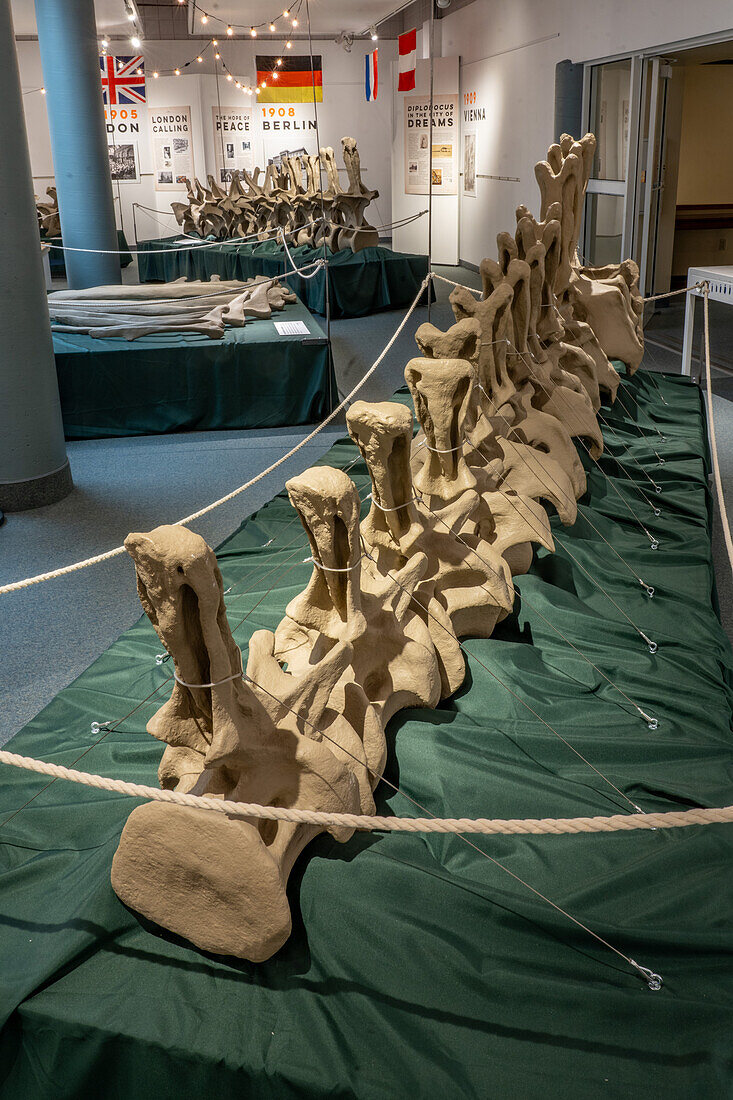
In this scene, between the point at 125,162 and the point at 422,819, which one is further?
the point at 125,162

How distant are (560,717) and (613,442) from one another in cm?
258

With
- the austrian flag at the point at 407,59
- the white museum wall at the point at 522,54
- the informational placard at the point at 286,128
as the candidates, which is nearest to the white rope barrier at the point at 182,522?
the informational placard at the point at 286,128

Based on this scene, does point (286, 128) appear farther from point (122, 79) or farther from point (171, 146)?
point (122, 79)

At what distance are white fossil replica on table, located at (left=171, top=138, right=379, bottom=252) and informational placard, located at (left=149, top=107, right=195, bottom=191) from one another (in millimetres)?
462

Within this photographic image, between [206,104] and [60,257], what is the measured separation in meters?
3.75

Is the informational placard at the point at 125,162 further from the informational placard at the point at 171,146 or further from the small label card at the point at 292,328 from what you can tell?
the small label card at the point at 292,328

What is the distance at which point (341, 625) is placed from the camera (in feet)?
7.10

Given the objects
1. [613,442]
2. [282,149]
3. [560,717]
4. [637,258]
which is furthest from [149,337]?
[560,717]

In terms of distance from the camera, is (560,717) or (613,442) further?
(613,442)

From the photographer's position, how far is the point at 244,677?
1821 mm

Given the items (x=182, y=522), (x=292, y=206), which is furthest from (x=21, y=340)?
(x=292, y=206)

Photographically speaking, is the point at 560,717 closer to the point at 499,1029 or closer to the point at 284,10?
the point at 499,1029

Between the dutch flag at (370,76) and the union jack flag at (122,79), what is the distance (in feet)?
5.34

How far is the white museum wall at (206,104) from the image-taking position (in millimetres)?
5734
